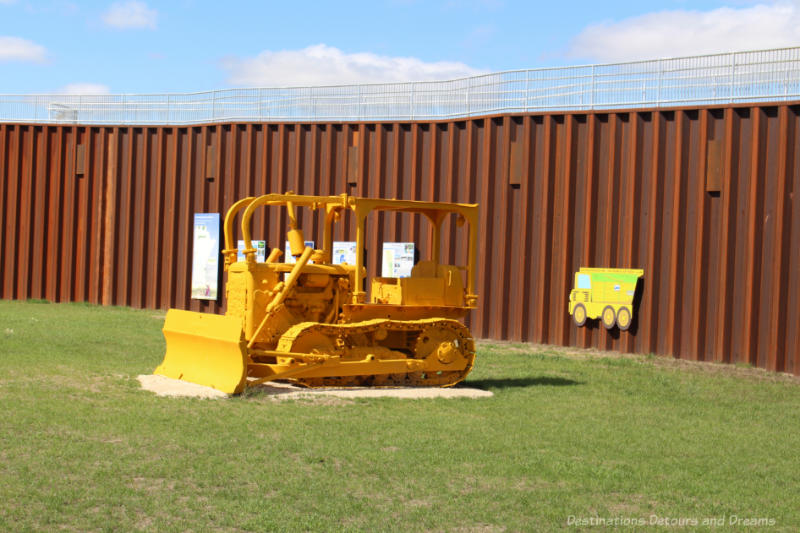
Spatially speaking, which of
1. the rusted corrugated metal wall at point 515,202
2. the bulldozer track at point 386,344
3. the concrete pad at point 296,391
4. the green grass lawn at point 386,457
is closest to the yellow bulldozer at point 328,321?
the bulldozer track at point 386,344

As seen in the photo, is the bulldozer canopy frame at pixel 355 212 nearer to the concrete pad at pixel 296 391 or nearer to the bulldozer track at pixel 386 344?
the bulldozer track at pixel 386 344

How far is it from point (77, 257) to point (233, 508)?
23.2 metres

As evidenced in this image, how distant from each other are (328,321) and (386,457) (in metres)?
4.94

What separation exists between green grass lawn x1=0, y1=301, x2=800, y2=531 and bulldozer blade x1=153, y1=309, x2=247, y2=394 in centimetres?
50

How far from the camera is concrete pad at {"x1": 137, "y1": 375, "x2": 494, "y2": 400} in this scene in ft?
38.4

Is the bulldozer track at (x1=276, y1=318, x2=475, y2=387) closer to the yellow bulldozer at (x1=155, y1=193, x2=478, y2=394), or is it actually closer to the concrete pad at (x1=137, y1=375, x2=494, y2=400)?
the yellow bulldozer at (x1=155, y1=193, x2=478, y2=394)

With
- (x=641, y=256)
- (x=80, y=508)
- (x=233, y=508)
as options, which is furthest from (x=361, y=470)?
(x=641, y=256)

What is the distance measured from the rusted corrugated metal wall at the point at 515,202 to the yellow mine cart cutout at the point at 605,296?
0.24m

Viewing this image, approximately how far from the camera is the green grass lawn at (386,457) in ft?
22.2

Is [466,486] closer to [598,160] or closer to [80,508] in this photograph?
[80,508]

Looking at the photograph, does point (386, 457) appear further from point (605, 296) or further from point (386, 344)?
point (605, 296)

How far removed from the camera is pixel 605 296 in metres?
19.6

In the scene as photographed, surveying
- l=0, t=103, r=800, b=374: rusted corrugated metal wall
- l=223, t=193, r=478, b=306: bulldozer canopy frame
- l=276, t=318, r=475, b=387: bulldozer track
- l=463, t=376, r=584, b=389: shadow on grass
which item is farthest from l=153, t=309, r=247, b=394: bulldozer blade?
l=0, t=103, r=800, b=374: rusted corrugated metal wall

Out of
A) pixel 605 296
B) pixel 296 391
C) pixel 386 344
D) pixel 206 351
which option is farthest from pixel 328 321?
pixel 605 296
